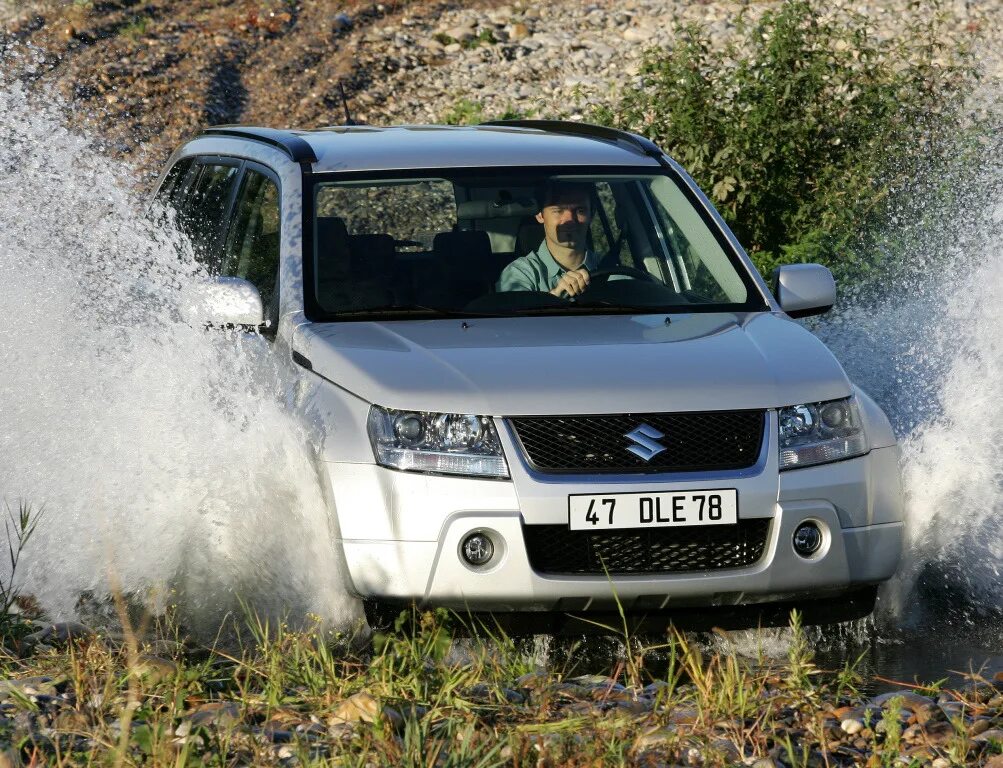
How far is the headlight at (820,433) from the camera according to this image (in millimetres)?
4770

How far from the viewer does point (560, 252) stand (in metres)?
5.93

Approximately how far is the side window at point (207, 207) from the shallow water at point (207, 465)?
96 mm

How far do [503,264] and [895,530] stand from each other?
1739mm

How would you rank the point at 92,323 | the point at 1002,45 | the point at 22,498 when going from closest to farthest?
1. the point at 22,498
2. the point at 92,323
3. the point at 1002,45

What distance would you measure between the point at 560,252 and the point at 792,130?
6.12 meters

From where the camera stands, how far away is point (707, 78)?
12305 millimetres

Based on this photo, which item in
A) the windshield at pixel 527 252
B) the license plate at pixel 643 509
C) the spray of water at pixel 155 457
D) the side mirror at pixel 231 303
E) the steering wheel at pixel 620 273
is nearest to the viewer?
the license plate at pixel 643 509

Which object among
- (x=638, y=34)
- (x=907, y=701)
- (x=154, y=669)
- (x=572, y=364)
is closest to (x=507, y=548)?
(x=572, y=364)

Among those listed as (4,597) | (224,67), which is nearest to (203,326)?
(4,597)

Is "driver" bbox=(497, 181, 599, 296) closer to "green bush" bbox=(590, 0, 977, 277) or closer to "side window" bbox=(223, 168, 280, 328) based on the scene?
"side window" bbox=(223, 168, 280, 328)

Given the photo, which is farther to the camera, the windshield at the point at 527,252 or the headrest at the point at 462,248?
the headrest at the point at 462,248

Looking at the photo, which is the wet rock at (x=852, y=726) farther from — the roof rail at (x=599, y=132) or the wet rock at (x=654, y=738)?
the roof rail at (x=599, y=132)

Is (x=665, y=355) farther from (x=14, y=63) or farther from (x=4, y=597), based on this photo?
(x=14, y=63)

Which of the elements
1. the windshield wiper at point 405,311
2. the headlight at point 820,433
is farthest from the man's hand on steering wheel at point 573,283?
the headlight at point 820,433
